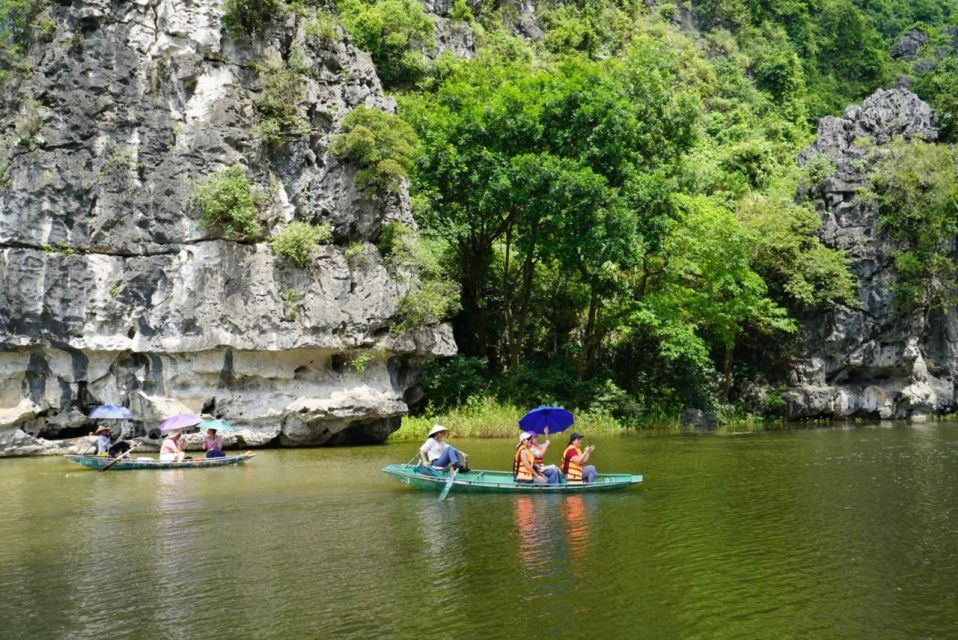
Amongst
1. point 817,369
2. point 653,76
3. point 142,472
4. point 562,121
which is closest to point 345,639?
point 142,472

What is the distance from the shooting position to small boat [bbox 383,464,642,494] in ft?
48.2

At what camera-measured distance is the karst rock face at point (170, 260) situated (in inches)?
903

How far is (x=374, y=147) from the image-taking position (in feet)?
82.0

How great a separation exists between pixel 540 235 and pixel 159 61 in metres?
14.1

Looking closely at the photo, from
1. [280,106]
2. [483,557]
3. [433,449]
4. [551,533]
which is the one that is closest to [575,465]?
[433,449]

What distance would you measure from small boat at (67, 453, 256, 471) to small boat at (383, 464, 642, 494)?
6150 mm

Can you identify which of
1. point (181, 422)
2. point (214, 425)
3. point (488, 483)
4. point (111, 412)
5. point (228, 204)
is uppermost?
point (228, 204)

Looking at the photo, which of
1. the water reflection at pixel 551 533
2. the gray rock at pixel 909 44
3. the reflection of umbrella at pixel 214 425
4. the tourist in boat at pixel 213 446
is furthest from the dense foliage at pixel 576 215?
the gray rock at pixel 909 44

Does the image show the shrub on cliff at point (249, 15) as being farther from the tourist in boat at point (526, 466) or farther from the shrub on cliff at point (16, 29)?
the tourist in boat at point (526, 466)

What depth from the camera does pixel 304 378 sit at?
24.4m

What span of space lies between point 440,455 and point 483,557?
18.9 feet

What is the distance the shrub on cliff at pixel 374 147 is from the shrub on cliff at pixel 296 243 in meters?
2.42

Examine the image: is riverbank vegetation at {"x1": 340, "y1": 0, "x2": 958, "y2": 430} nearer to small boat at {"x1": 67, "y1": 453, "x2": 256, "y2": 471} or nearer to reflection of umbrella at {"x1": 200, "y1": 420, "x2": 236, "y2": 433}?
reflection of umbrella at {"x1": 200, "y1": 420, "x2": 236, "y2": 433}

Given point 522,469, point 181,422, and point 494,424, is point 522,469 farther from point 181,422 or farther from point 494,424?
point 494,424
